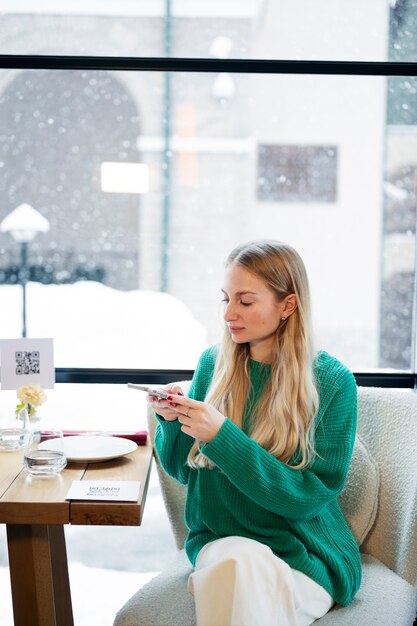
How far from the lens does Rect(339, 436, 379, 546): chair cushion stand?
1931 mm

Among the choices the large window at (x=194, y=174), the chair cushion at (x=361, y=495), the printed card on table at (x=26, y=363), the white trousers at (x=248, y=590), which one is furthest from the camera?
the large window at (x=194, y=174)

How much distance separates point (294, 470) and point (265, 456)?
0.33 ft

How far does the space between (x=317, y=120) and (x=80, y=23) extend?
86 centimetres

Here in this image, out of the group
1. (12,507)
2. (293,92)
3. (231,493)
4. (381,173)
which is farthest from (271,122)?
(12,507)

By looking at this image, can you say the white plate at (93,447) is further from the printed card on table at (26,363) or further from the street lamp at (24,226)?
the street lamp at (24,226)

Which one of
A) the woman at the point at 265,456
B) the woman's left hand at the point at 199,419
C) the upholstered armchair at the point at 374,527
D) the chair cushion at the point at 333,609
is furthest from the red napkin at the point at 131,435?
the woman's left hand at the point at 199,419

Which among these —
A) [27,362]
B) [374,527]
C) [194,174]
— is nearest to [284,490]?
[374,527]

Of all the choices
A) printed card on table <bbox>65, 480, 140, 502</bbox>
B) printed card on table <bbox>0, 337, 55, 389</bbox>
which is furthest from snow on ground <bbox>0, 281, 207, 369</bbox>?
printed card on table <bbox>65, 480, 140, 502</bbox>

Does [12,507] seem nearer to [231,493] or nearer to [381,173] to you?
[231,493]

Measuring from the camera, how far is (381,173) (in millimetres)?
2525

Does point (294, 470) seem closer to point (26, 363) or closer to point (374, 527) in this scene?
point (374, 527)

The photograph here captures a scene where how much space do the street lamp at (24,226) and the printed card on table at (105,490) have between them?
1.04 meters

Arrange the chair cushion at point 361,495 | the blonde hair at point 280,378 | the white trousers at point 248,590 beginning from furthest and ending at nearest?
the chair cushion at point 361,495 < the blonde hair at point 280,378 < the white trousers at point 248,590

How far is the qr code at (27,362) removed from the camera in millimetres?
2203
